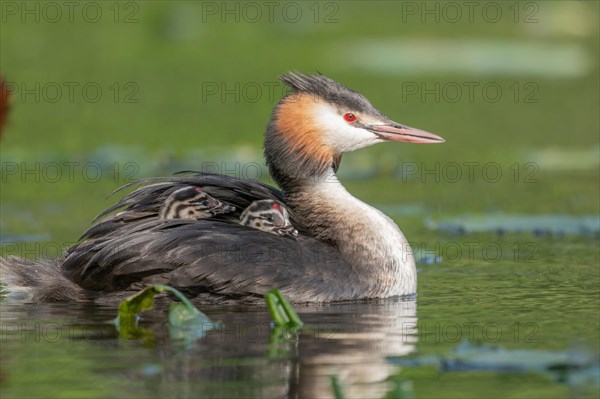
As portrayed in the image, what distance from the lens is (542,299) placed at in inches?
382

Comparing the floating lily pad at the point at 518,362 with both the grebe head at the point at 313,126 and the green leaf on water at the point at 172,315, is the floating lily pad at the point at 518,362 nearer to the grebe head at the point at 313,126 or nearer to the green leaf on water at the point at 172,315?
the green leaf on water at the point at 172,315

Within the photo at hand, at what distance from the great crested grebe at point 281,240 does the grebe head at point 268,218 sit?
0.31 ft

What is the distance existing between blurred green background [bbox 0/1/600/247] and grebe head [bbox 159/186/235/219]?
2.99 m

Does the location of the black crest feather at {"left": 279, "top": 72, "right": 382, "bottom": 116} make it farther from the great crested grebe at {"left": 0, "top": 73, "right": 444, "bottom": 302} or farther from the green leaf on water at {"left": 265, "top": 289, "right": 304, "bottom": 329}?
the green leaf on water at {"left": 265, "top": 289, "right": 304, "bottom": 329}

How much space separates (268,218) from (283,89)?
36.1 feet

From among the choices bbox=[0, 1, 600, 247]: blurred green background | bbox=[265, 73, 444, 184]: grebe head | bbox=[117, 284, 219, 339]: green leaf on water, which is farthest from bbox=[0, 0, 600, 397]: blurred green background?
bbox=[265, 73, 444, 184]: grebe head

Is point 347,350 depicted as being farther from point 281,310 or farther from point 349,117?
point 349,117

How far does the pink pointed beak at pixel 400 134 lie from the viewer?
34.1ft

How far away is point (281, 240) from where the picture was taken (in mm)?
9688

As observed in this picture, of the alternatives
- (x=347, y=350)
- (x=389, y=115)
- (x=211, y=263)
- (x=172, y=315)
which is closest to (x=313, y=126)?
(x=211, y=263)

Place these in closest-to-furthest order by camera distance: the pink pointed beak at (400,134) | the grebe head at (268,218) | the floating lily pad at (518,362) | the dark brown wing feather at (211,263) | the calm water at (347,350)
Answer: the calm water at (347,350), the floating lily pad at (518,362), the dark brown wing feather at (211,263), the grebe head at (268,218), the pink pointed beak at (400,134)

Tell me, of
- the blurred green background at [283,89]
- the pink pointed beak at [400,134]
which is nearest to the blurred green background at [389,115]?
the blurred green background at [283,89]

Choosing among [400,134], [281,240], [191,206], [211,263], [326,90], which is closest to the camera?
[211,263]

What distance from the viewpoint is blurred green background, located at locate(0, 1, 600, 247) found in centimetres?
1527
